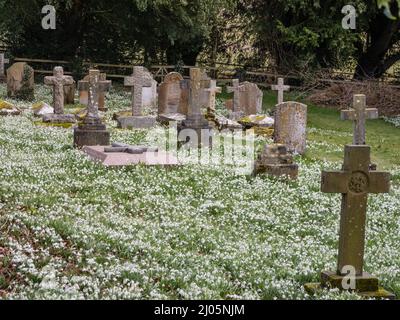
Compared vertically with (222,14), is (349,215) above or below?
below

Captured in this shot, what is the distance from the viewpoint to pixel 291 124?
671 inches

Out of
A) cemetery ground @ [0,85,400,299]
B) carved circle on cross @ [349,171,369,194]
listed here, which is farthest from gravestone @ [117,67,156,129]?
carved circle on cross @ [349,171,369,194]

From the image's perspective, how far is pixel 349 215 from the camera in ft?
23.7

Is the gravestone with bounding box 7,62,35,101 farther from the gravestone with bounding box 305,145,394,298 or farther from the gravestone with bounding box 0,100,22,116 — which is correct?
the gravestone with bounding box 305,145,394,298

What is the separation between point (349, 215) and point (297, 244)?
6.38 ft

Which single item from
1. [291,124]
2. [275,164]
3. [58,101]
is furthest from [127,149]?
[58,101]

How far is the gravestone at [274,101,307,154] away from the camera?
55.8 feet

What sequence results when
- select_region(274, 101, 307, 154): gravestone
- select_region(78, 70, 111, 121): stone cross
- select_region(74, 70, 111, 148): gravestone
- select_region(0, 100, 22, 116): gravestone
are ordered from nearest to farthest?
1. select_region(74, 70, 111, 148): gravestone
2. select_region(78, 70, 111, 121): stone cross
3. select_region(274, 101, 307, 154): gravestone
4. select_region(0, 100, 22, 116): gravestone

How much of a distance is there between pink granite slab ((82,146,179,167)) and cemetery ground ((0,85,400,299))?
23cm

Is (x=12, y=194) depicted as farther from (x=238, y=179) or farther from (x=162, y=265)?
(x=238, y=179)

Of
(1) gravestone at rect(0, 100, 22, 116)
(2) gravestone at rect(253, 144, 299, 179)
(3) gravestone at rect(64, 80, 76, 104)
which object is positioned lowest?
(2) gravestone at rect(253, 144, 299, 179)

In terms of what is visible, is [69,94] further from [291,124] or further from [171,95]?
[291,124]

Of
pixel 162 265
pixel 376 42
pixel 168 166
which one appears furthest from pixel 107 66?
pixel 162 265

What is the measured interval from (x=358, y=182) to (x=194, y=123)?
10721mm
